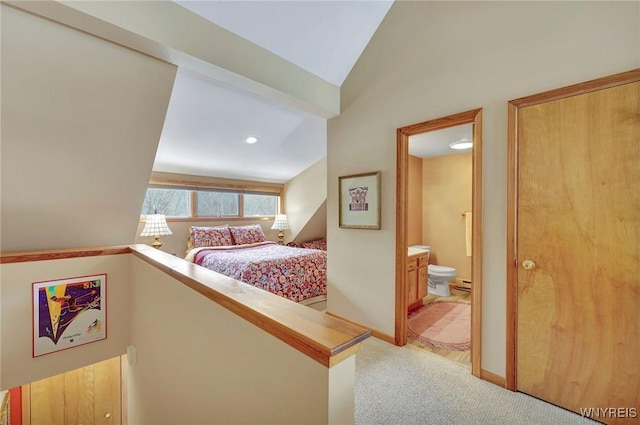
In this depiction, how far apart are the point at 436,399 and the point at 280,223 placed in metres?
4.43

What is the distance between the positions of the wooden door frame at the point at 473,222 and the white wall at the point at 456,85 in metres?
0.04

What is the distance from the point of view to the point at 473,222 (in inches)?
77.5

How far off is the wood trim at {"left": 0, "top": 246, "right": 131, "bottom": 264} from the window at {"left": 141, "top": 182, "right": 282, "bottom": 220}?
2.12 m

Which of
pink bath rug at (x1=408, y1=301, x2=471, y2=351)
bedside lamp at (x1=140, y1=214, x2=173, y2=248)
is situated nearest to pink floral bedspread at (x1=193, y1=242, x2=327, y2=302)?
bedside lamp at (x1=140, y1=214, x2=173, y2=248)

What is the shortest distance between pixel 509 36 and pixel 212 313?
2.49 meters

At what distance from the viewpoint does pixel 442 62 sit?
2104mm

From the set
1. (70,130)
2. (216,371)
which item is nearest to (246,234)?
(70,130)

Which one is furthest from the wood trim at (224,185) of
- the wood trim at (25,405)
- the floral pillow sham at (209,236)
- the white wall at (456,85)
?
the white wall at (456,85)

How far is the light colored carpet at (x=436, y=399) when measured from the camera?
157cm

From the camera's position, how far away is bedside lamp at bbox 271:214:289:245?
5738 mm

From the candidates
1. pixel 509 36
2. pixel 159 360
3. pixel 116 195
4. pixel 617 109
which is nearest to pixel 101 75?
pixel 116 195

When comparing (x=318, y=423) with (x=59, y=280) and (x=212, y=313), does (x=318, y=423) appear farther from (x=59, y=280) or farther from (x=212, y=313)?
(x=59, y=280)

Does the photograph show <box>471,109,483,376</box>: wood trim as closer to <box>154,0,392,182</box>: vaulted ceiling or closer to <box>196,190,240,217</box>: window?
<box>154,0,392,182</box>: vaulted ceiling

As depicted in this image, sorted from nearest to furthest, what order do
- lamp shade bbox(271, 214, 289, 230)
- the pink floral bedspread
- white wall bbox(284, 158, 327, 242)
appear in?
the pink floral bedspread
white wall bbox(284, 158, 327, 242)
lamp shade bbox(271, 214, 289, 230)
